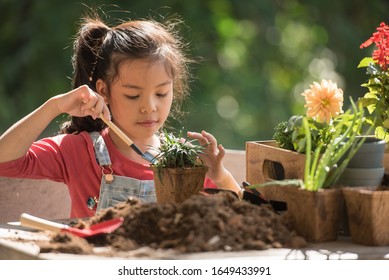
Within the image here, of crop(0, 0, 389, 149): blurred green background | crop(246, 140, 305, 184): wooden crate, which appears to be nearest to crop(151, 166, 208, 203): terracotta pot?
crop(246, 140, 305, 184): wooden crate

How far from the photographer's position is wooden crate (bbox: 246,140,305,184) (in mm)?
1676

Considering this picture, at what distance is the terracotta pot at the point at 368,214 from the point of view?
4.78 feet

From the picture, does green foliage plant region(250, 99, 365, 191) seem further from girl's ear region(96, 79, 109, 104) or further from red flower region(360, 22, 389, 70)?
girl's ear region(96, 79, 109, 104)

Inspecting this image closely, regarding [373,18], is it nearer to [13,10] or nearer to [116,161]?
[13,10]

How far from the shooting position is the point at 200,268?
53.0 inches

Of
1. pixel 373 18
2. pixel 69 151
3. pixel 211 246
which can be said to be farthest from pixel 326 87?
pixel 373 18

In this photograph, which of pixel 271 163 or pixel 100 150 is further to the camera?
pixel 100 150

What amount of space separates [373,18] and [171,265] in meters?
5.72

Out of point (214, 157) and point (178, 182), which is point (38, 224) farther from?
point (214, 157)

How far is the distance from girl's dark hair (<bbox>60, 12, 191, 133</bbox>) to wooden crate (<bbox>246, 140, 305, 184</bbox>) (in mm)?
470

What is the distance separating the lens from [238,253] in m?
1.37

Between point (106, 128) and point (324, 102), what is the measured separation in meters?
0.94

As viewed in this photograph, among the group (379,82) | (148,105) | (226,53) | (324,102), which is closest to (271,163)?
(324,102)

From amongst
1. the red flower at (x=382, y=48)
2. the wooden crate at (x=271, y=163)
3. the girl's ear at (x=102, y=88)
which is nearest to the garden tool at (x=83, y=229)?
the wooden crate at (x=271, y=163)
